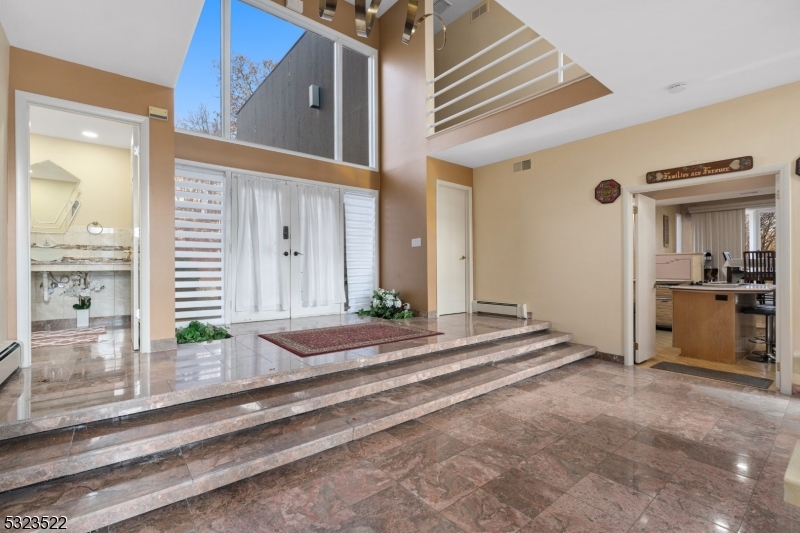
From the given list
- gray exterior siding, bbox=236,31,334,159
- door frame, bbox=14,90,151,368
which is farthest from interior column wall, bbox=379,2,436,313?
door frame, bbox=14,90,151,368

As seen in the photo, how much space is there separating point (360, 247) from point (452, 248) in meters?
1.61

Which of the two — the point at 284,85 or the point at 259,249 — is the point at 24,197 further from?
the point at 284,85

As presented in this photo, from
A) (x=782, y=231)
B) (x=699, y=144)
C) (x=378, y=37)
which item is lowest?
(x=782, y=231)

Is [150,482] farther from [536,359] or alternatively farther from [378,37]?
[378,37]

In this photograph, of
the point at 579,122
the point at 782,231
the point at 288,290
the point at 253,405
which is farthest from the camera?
the point at 288,290

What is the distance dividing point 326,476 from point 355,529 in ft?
1.61

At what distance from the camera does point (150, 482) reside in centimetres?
189

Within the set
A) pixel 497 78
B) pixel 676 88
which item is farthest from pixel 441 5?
pixel 676 88

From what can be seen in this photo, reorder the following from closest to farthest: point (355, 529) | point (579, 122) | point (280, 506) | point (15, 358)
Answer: point (355, 529), point (280, 506), point (15, 358), point (579, 122)

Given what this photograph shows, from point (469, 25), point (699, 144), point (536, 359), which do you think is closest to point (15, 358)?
point (536, 359)

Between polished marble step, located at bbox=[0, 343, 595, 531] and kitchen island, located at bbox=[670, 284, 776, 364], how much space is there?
346 cm

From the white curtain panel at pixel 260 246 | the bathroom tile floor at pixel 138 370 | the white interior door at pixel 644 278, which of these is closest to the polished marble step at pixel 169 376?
the bathroom tile floor at pixel 138 370

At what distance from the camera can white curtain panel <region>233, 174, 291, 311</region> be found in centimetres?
525

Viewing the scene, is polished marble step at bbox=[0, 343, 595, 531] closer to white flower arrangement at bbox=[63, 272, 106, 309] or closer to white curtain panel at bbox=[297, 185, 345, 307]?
white curtain panel at bbox=[297, 185, 345, 307]
